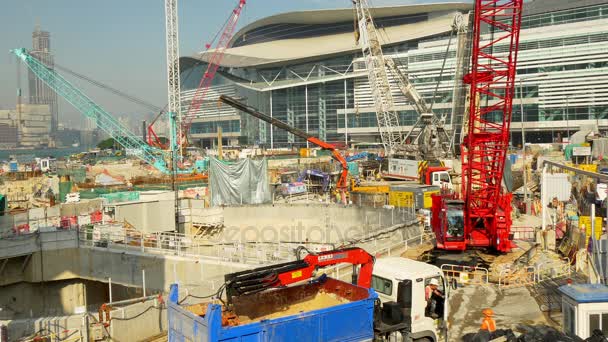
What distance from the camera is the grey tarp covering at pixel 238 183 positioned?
29.5m

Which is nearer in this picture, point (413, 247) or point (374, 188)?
point (413, 247)

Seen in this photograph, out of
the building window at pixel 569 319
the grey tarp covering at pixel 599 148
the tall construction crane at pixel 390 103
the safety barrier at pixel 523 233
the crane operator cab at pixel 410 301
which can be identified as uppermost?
the tall construction crane at pixel 390 103

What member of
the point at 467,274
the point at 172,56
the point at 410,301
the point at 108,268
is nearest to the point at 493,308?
the point at 467,274

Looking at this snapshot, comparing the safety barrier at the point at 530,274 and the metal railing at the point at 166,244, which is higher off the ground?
the metal railing at the point at 166,244

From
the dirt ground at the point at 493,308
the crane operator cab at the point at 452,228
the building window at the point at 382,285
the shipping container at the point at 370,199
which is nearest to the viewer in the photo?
the building window at the point at 382,285

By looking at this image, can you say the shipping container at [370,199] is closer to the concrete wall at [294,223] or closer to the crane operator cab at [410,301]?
the concrete wall at [294,223]

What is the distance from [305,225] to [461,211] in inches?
411

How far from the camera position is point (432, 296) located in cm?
901

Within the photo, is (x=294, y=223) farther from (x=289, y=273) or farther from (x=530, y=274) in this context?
(x=289, y=273)

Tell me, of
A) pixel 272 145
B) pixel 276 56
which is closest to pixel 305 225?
pixel 272 145

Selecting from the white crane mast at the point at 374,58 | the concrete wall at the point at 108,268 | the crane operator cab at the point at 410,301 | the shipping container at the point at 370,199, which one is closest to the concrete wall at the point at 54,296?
the concrete wall at the point at 108,268

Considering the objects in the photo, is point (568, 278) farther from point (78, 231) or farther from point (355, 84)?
point (355, 84)

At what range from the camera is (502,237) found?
17828mm

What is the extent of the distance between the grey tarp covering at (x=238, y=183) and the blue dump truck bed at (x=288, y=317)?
2048 centimetres
